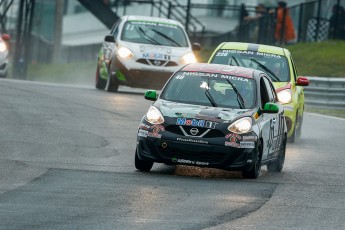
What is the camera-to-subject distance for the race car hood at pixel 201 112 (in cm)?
1484

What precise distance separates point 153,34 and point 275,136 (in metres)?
13.2

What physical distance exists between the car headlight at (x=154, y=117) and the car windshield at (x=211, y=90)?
0.53 metres

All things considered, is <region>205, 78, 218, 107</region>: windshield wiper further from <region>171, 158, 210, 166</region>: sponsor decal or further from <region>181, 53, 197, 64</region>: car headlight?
<region>181, 53, 197, 64</region>: car headlight

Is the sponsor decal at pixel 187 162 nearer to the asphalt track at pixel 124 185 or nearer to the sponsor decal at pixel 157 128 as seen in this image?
the asphalt track at pixel 124 185

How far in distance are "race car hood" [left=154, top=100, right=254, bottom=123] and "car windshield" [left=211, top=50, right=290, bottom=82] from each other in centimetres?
621

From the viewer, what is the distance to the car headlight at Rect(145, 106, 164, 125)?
587 inches

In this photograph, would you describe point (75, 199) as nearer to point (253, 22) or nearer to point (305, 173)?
point (305, 173)

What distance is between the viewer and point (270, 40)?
138 ft

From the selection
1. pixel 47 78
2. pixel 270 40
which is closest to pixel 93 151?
pixel 270 40

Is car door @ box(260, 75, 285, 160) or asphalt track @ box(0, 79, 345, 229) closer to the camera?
asphalt track @ box(0, 79, 345, 229)

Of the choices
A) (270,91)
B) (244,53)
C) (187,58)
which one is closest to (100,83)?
(187,58)

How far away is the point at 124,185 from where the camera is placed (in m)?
13.5

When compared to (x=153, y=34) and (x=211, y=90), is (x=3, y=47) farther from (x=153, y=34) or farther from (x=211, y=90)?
(x=211, y=90)

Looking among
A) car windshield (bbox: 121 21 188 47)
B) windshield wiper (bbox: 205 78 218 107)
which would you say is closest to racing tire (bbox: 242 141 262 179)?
windshield wiper (bbox: 205 78 218 107)
